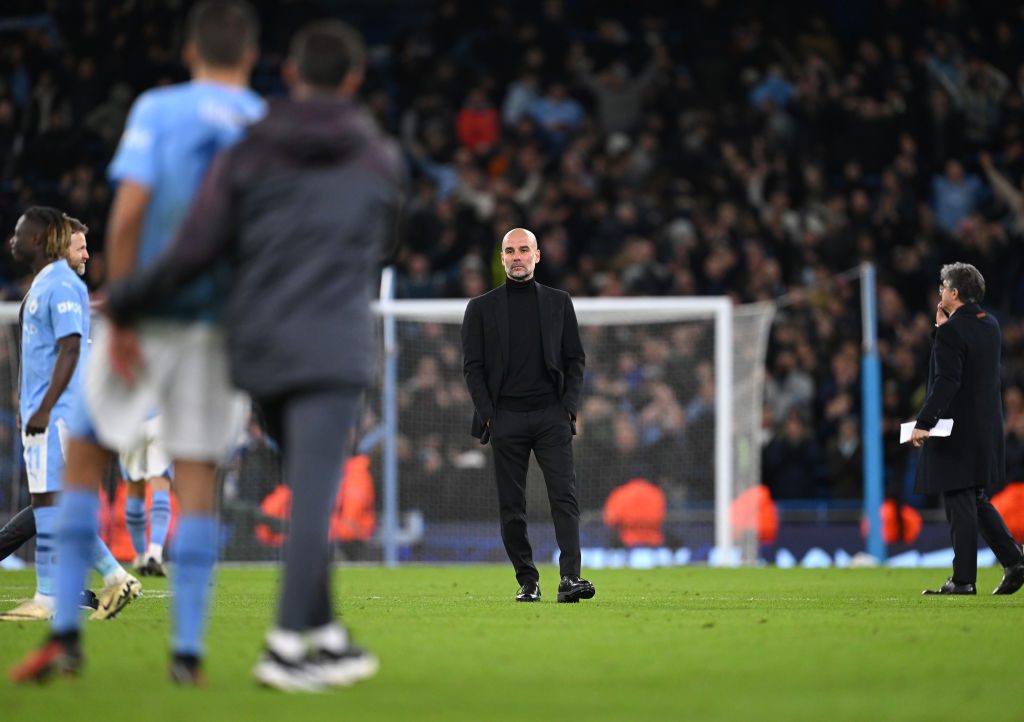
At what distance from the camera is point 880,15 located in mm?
25109

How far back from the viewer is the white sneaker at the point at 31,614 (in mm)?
8109

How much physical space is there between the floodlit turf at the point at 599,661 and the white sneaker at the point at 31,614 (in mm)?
406

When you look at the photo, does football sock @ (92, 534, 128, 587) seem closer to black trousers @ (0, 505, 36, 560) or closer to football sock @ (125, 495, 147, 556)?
black trousers @ (0, 505, 36, 560)

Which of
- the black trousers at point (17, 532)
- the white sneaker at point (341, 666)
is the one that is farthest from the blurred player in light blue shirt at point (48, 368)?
the white sneaker at point (341, 666)

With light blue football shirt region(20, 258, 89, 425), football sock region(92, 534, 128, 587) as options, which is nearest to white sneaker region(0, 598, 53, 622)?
football sock region(92, 534, 128, 587)

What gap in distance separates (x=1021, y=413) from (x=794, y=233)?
168 inches

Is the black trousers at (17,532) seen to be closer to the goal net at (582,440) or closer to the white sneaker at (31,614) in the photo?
the white sneaker at (31,614)

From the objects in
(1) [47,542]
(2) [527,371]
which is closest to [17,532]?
(1) [47,542]

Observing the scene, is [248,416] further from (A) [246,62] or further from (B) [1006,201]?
(A) [246,62]

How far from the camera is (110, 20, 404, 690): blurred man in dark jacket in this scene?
5.11m

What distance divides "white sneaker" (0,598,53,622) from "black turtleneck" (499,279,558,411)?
3121mm

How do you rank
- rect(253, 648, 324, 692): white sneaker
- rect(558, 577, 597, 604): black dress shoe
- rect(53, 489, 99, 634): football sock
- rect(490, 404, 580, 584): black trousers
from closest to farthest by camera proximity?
rect(253, 648, 324, 692): white sneaker < rect(53, 489, 99, 634): football sock < rect(558, 577, 597, 604): black dress shoe < rect(490, 404, 580, 584): black trousers

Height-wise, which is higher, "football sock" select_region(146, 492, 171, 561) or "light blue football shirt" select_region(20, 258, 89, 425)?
"light blue football shirt" select_region(20, 258, 89, 425)

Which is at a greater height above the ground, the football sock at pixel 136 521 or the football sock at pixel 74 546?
the football sock at pixel 74 546
